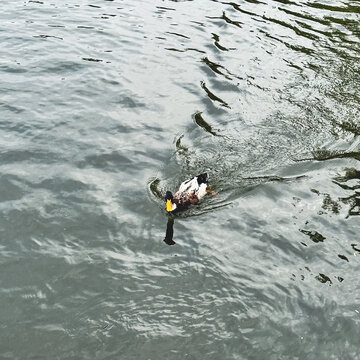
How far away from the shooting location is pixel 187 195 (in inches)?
412

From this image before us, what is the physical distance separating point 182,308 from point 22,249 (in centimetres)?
321

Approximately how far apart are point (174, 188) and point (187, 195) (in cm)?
106

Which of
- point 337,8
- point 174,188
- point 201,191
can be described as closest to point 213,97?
point 174,188

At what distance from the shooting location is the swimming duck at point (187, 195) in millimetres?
10281

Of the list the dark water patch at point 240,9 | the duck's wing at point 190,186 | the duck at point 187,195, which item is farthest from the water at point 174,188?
the dark water patch at point 240,9

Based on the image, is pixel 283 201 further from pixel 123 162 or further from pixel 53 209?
pixel 53 209

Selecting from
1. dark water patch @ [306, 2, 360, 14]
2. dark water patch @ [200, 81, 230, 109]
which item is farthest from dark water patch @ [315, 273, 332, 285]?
dark water patch @ [306, 2, 360, 14]

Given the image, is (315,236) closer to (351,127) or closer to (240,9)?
(351,127)

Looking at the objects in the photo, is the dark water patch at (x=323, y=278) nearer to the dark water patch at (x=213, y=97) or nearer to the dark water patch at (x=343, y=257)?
the dark water patch at (x=343, y=257)

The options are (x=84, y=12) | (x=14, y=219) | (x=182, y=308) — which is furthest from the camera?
(x=84, y=12)

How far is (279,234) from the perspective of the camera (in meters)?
10.1

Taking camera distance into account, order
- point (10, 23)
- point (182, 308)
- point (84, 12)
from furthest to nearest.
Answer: point (84, 12), point (10, 23), point (182, 308)

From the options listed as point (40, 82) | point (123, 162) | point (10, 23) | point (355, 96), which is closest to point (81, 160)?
point (123, 162)

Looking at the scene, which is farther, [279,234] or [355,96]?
[355,96]
